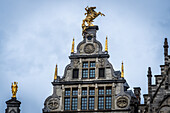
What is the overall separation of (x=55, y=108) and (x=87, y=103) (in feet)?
7.76

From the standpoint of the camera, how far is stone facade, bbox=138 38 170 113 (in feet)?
133

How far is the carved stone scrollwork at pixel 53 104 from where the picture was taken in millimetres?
43500

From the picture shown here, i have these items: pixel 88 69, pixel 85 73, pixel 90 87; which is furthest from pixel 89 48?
pixel 90 87

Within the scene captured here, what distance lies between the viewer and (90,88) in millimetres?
43812

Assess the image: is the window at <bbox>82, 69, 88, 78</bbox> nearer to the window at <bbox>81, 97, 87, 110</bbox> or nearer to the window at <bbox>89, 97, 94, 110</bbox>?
the window at <bbox>81, 97, 87, 110</bbox>

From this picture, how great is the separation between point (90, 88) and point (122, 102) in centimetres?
270

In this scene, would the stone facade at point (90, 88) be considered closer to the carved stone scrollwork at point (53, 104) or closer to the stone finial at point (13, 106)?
the carved stone scrollwork at point (53, 104)

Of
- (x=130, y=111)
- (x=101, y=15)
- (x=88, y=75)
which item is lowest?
(x=130, y=111)

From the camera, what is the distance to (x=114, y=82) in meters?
43.4

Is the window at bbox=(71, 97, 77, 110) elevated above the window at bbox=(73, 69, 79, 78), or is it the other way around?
the window at bbox=(73, 69, 79, 78)

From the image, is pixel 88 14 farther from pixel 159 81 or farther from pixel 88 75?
pixel 159 81

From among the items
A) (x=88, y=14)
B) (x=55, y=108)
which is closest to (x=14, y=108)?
(x=55, y=108)

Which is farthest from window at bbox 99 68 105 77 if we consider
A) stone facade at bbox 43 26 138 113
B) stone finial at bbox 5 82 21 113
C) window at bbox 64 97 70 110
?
stone finial at bbox 5 82 21 113

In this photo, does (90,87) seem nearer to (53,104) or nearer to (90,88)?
(90,88)
